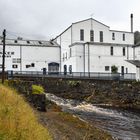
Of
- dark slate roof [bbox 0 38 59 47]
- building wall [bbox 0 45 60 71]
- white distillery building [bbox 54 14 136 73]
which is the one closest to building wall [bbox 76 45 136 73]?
white distillery building [bbox 54 14 136 73]

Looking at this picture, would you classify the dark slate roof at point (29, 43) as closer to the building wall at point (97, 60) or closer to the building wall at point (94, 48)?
the building wall at point (94, 48)

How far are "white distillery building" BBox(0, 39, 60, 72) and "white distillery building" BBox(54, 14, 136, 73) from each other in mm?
1953

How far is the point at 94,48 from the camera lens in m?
61.4

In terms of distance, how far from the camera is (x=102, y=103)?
3444 centimetres

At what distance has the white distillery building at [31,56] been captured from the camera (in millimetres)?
64750

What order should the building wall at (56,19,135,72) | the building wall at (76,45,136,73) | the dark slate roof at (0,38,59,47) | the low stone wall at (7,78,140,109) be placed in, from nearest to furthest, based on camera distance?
the low stone wall at (7,78,140,109), the building wall at (76,45,136,73), the building wall at (56,19,135,72), the dark slate roof at (0,38,59,47)

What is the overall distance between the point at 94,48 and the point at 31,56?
13.5 m

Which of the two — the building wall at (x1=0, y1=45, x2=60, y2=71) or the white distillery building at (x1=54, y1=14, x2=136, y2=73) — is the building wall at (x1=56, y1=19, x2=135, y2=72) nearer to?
the white distillery building at (x1=54, y1=14, x2=136, y2=73)

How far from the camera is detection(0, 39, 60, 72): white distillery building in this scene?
2549 inches

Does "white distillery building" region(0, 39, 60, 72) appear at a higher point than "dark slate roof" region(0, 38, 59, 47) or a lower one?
lower

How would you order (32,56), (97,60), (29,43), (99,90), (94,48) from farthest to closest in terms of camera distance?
1. (29,43)
2. (32,56)
3. (94,48)
4. (97,60)
5. (99,90)

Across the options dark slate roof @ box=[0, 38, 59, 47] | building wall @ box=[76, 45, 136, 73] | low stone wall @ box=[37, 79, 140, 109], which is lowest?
low stone wall @ box=[37, 79, 140, 109]

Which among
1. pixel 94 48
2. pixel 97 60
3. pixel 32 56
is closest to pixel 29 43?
pixel 32 56

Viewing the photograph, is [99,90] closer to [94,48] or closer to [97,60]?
[97,60]
